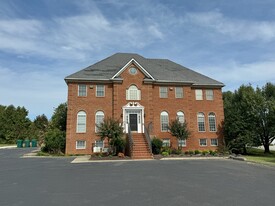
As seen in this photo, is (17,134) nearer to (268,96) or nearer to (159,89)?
(159,89)

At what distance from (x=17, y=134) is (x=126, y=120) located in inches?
1872

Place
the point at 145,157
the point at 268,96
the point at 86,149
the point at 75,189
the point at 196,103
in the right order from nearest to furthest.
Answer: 1. the point at 75,189
2. the point at 145,157
3. the point at 86,149
4. the point at 196,103
5. the point at 268,96

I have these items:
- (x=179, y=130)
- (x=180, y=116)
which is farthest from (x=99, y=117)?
(x=180, y=116)

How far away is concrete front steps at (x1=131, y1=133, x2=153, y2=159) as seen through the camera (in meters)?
20.4

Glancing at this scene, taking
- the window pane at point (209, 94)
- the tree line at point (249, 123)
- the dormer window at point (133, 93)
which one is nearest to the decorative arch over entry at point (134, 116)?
the dormer window at point (133, 93)

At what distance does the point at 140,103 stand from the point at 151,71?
5.25 m

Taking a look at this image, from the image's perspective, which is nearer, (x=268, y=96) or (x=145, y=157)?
(x=145, y=157)

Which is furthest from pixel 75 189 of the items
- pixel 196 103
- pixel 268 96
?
pixel 268 96

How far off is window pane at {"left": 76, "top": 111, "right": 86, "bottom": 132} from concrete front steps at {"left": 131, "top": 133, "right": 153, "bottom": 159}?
18.7 ft

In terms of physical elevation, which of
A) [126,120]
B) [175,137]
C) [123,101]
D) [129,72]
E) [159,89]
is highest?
[129,72]

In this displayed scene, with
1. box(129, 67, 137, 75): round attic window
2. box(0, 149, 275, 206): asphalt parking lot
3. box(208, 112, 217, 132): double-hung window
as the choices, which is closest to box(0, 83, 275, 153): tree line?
box(208, 112, 217, 132): double-hung window

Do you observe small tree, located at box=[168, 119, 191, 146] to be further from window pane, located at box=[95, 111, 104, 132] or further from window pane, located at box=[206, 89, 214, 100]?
window pane, located at box=[95, 111, 104, 132]

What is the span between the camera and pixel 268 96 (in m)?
33.6

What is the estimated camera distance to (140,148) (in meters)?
21.5
